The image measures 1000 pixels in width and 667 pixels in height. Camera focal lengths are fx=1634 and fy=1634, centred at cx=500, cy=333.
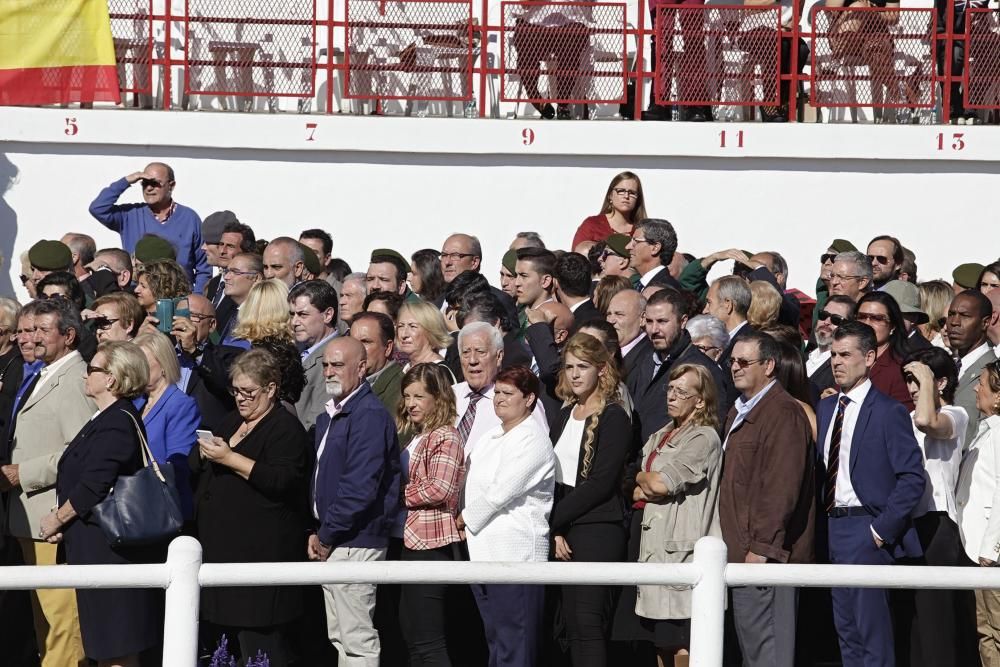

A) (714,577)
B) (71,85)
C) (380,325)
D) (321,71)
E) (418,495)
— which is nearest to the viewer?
(714,577)

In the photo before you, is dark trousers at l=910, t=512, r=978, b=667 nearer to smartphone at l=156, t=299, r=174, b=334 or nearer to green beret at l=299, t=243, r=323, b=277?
smartphone at l=156, t=299, r=174, b=334

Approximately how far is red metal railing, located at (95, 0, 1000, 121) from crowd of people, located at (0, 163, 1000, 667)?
7082 millimetres

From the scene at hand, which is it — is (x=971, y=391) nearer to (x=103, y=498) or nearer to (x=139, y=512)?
(x=139, y=512)

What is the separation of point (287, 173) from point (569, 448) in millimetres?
7954

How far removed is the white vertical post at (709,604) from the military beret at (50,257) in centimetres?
642

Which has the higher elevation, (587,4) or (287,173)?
(587,4)

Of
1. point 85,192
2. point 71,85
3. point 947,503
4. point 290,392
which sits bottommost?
point 947,503

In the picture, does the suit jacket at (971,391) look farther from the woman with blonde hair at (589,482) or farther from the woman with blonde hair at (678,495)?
the woman with blonde hair at (589,482)

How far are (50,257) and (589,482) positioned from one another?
15.4ft

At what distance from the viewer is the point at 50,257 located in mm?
10508

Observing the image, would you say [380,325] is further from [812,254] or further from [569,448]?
[812,254]

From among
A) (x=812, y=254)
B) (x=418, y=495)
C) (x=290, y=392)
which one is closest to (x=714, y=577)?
(x=418, y=495)

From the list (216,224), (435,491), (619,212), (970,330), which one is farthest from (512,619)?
(216,224)

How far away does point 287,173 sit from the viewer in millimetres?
14938
